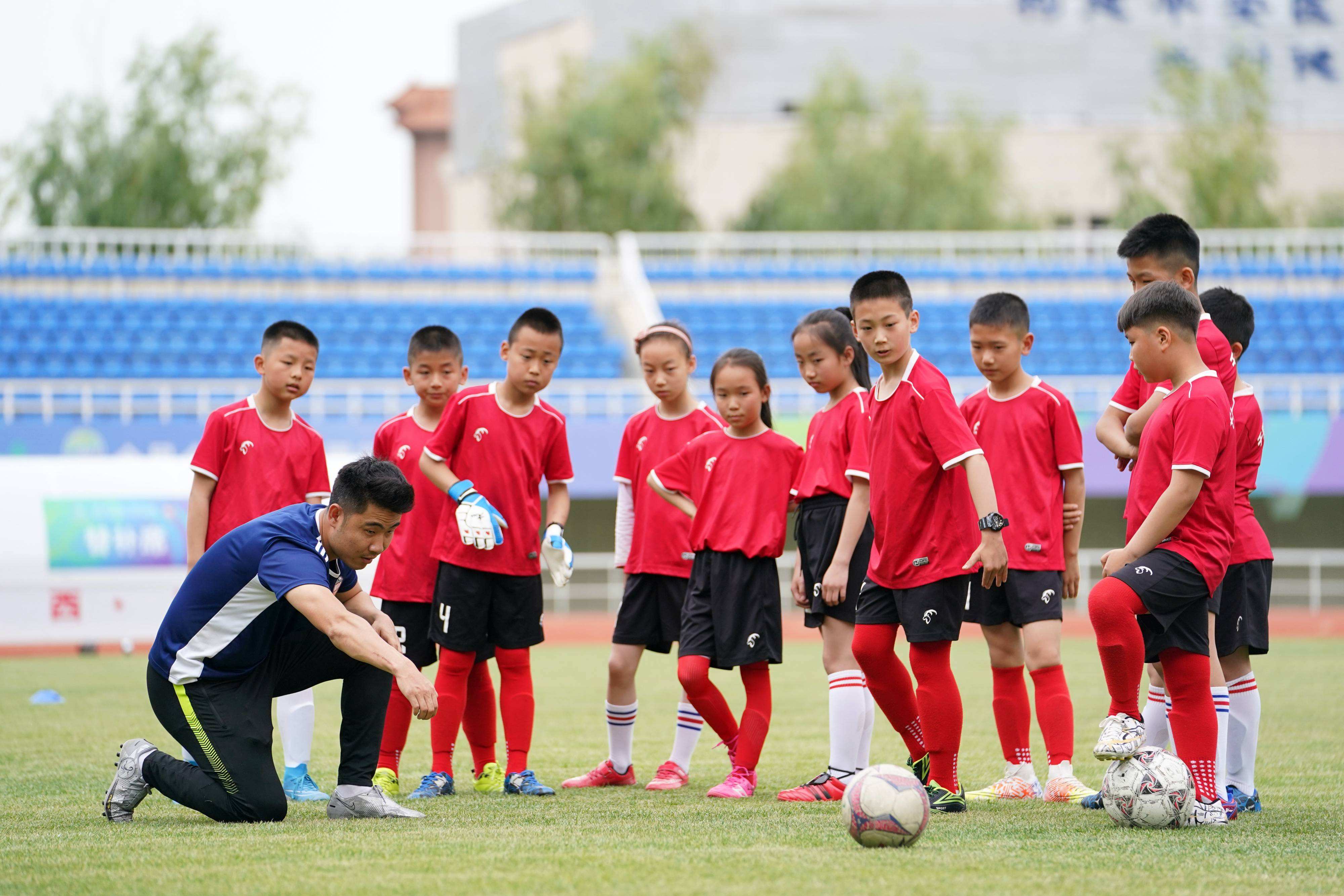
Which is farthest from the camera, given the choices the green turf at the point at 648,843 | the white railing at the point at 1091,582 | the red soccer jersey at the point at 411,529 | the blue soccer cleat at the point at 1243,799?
the white railing at the point at 1091,582

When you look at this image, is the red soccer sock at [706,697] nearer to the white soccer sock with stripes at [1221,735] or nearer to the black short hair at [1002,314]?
the black short hair at [1002,314]

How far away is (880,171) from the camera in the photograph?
35.4 meters

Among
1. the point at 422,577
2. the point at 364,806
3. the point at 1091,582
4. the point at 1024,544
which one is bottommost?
the point at 1091,582

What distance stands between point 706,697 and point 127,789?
2.43m

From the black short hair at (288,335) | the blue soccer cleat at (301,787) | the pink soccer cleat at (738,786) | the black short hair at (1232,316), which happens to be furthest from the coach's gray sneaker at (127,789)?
the black short hair at (1232,316)

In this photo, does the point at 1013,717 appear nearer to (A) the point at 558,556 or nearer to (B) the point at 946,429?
(B) the point at 946,429

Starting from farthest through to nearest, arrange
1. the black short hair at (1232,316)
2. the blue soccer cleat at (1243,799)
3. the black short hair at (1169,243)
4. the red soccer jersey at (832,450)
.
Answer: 1. the red soccer jersey at (832,450)
2. the black short hair at (1232,316)
3. the black short hair at (1169,243)
4. the blue soccer cleat at (1243,799)

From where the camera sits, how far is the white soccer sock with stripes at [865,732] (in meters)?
6.03

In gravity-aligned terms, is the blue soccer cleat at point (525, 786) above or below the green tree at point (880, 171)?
below

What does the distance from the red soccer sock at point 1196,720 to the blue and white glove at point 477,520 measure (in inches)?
107

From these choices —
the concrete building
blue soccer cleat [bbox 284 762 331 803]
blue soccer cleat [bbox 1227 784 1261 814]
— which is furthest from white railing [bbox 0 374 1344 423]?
the concrete building

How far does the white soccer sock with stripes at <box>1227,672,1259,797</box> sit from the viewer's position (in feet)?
18.4

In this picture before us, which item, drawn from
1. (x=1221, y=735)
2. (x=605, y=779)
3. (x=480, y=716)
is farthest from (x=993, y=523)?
(x=480, y=716)

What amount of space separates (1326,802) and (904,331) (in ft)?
8.08
